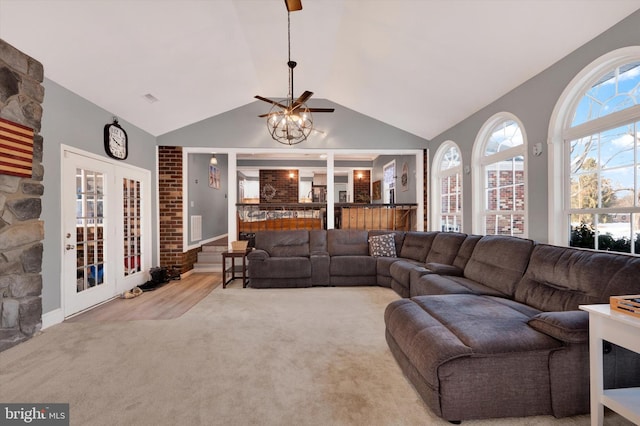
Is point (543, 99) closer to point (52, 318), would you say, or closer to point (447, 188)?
point (447, 188)

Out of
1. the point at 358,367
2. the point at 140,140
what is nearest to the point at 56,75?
the point at 140,140

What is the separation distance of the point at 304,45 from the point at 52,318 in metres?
4.47

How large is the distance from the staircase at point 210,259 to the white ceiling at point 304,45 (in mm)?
2757

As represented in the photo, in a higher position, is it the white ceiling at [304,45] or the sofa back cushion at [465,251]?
the white ceiling at [304,45]

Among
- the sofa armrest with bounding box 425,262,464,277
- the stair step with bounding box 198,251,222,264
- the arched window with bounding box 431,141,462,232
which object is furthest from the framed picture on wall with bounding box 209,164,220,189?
the sofa armrest with bounding box 425,262,464,277

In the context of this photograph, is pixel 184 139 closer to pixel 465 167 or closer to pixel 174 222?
pixel 174 222

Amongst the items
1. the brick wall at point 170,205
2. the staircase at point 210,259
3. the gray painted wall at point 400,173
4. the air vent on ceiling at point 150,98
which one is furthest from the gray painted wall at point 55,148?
the gray painted wall at point 400,173

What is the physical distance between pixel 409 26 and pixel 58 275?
474 cm

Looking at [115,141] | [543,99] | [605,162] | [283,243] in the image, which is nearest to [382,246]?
[283,243]

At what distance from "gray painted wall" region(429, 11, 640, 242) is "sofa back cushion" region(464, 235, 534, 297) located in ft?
1.69

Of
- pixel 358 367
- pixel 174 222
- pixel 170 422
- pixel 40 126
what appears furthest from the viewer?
pixel 174 222

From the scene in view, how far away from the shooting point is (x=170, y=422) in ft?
5.53

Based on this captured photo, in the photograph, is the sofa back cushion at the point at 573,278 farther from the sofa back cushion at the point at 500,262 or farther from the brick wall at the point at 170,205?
the brick wall at the point at 170,205

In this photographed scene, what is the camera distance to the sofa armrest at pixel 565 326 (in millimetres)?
1612
